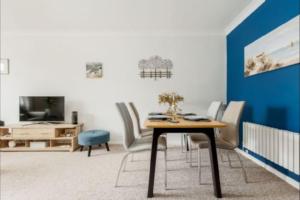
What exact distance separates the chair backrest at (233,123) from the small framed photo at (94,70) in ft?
9.47

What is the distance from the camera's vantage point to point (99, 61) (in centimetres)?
473

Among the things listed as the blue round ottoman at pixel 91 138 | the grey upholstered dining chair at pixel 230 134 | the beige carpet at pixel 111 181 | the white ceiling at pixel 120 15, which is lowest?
the beige carpet at pixel 111 181

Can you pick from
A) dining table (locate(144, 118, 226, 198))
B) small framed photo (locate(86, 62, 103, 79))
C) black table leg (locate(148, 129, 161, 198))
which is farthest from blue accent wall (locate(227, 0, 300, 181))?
small framed photo (locate(86, 62, 103, 79))

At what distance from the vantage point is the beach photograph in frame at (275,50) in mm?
2363

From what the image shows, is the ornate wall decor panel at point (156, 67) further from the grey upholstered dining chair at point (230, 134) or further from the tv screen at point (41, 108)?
the grey upholstered dining chair at point (230, 134)

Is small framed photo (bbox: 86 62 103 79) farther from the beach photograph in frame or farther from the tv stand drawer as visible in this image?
the beach photograph in frame

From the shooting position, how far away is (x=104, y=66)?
4730mm

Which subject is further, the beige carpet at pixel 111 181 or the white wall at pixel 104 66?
the white wall at pixel 104 66

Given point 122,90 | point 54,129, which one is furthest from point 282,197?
point 54,129

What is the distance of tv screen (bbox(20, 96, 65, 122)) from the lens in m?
4.48

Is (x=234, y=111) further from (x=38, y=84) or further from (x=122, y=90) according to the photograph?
(x=38, y=84)

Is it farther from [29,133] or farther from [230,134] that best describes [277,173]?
[29,133]

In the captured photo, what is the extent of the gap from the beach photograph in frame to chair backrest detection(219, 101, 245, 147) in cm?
70


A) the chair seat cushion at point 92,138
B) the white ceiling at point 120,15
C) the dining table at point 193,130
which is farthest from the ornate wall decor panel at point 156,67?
the dining table at point 193,130
